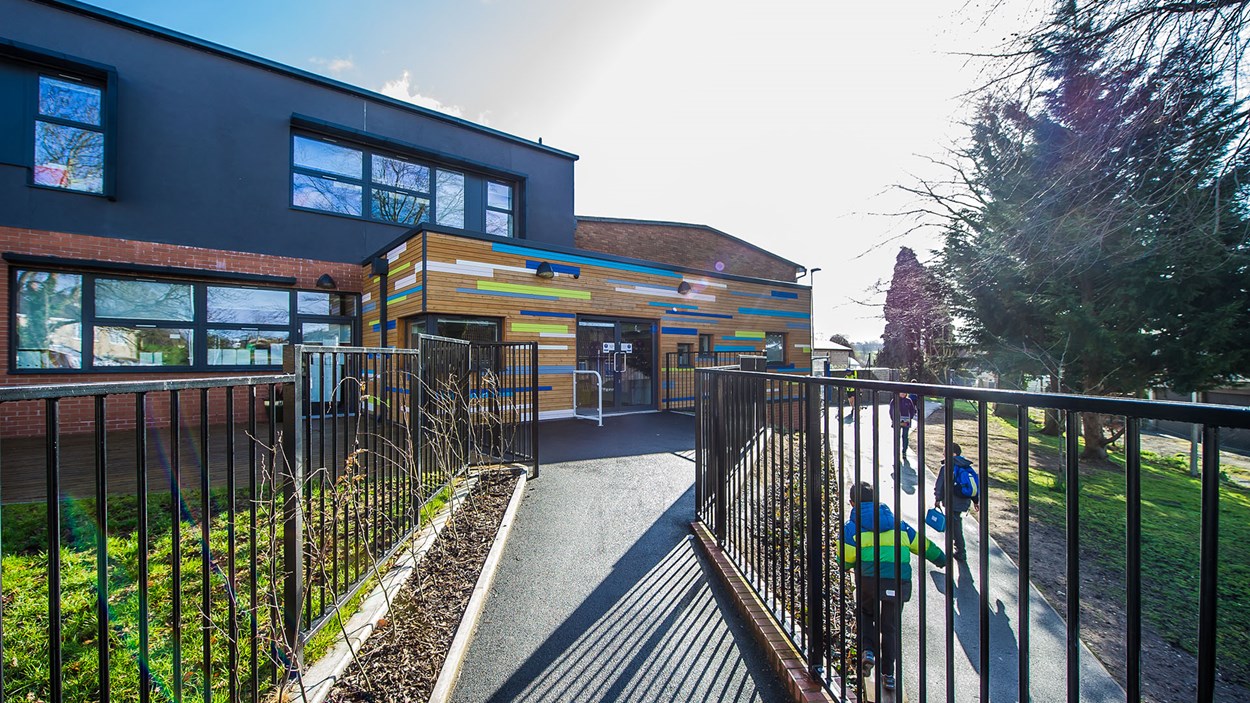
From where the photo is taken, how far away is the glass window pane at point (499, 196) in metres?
13.4

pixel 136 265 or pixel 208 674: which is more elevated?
pixel 136 265

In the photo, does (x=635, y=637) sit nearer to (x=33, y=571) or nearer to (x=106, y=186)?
(x=33, y=571)

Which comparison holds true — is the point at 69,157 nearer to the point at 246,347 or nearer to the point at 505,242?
the point at 246,347

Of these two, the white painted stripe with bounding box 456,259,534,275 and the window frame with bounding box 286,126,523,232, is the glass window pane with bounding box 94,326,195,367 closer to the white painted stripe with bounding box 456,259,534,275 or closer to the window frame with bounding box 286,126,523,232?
the window frame with bounding box 286,126,523,232

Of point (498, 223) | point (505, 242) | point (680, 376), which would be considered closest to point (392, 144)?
point (498, 223)

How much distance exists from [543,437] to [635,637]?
5.78 m

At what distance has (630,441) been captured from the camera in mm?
8102

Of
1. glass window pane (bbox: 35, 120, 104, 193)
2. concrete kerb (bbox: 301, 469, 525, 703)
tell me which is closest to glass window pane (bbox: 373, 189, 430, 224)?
glass window pane (bbox: 35, 120, 104, 193)

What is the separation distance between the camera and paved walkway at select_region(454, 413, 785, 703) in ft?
8.14

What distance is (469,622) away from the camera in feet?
9.38

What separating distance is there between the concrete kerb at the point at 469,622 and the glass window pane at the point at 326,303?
9090mm

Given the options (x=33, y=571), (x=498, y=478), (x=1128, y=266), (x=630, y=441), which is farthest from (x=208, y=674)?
(x=1128, y=266)

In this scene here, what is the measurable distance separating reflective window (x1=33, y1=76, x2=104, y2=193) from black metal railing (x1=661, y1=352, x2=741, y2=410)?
1215 centimetres

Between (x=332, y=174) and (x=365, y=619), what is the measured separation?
11.6m
